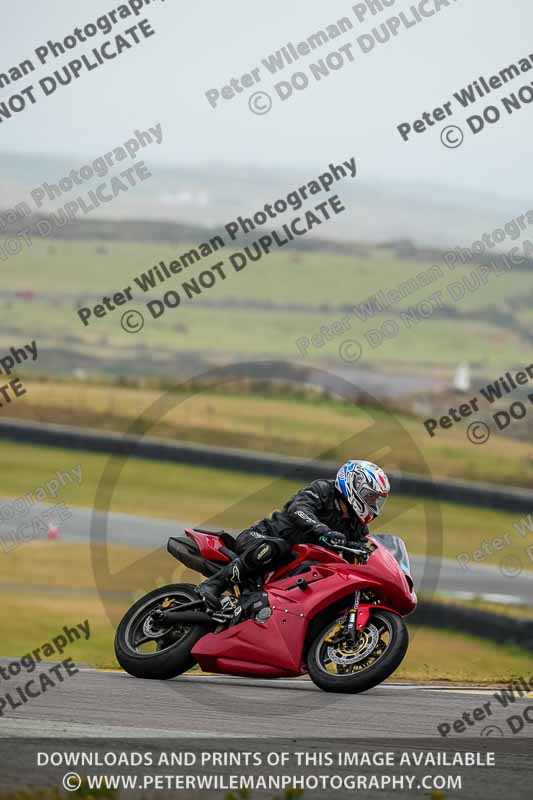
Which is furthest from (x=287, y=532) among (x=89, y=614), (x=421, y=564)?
(x=421, y=564)

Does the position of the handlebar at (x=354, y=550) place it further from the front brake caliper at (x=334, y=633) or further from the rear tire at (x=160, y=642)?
the rear tire at (x=160, y=642)

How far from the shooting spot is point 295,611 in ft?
28.7

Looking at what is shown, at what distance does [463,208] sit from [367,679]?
425ft

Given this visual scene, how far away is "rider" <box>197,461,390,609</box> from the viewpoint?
8992 mm

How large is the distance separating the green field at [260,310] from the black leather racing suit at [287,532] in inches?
2231

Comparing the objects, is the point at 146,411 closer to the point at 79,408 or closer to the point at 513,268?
the point at 79,408

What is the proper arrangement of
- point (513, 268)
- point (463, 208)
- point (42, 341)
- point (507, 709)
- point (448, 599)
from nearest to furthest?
point (507, 709), point (448, 599), point (42, 341), point (513, 268), point (463, 208)

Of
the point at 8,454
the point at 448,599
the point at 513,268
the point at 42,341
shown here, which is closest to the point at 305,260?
the point at 513,268

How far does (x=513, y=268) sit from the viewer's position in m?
87.4

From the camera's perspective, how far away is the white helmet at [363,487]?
8984 millimetres

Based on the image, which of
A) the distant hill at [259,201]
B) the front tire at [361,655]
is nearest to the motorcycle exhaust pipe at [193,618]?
the front tire at [361,655]

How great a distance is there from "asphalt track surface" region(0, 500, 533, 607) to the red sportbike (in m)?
12.8

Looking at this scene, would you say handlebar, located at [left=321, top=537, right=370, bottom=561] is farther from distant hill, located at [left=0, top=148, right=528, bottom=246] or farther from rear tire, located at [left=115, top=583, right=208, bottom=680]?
distant hill, located at [left=0, top=148, right=528, bottom=246]

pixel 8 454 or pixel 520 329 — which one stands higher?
pixel 8 454
